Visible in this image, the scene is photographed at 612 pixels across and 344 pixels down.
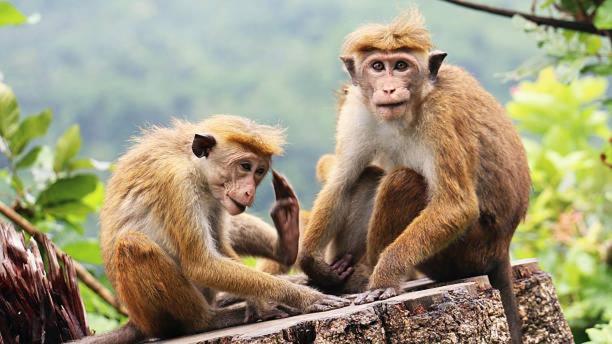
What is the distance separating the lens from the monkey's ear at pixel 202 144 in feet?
20.0

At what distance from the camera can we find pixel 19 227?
28.4 feet

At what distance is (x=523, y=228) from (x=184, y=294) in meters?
8.95

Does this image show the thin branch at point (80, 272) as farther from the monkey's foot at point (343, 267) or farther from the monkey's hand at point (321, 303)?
the monkey's hand at point (321, 303)

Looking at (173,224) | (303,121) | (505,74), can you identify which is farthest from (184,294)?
(303,121)

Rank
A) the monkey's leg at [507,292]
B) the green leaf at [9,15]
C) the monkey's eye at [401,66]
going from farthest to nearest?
1. the green leaf at [9,15]
2. the monkey's leg at [507,292]
3. the monkey's eye at [401,66]

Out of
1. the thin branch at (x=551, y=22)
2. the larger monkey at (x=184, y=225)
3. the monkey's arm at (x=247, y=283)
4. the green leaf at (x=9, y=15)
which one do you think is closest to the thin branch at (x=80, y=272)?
the green leaf at (x=9, y=15)

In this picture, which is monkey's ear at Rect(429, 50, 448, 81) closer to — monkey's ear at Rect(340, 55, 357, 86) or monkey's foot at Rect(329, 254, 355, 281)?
monkey's ear at Rect(340, 55, 357, 86)

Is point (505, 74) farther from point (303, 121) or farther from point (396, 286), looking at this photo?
point (303, 121)

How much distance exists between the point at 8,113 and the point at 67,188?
3.33 feet

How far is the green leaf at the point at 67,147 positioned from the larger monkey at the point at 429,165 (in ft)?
12.7

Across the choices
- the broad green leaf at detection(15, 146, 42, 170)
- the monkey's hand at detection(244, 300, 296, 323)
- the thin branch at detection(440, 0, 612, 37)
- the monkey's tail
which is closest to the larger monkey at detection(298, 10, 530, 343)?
the monkey's hand at detection(244, 300, 296, 323)

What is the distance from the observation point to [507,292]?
647cm

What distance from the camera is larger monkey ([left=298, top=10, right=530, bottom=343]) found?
20.0ft

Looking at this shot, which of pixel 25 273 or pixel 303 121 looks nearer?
pixel 25 273
